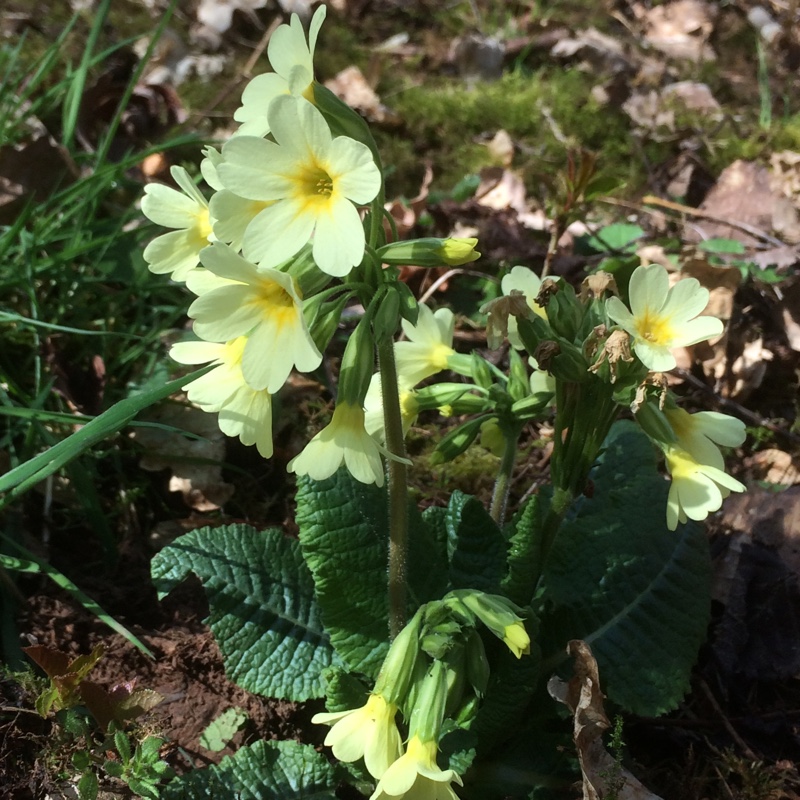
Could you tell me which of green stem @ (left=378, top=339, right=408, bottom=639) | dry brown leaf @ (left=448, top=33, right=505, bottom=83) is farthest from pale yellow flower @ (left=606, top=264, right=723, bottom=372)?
dry brown leaf @ (left=448, top=33, right=505, bottom=83)

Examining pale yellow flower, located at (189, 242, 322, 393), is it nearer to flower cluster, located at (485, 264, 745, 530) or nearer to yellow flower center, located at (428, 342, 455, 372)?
flower cluster, located at (485, 264, 745, 530)

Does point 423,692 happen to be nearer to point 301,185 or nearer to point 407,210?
point 301,185

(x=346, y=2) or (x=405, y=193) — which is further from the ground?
(x=346, y=2)

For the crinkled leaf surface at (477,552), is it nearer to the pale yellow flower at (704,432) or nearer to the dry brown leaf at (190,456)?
the pale yellow flower at (704,432)

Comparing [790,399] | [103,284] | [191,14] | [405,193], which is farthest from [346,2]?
[790,399]

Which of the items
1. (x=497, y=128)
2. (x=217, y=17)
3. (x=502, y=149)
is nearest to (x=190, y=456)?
(x=502, y=149)

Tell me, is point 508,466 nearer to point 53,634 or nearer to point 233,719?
point 233,719

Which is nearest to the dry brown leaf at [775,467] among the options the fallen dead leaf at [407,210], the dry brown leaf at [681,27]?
the fallen dead leaf at [407,210]
